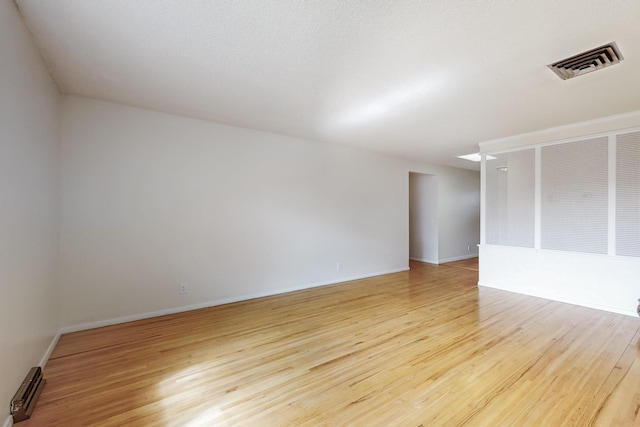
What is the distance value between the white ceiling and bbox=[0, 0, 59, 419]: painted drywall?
26 centimetres

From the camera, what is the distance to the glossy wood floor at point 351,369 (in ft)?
5.57

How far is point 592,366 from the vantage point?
225 centimetres

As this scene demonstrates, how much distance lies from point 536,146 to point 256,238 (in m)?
4.51

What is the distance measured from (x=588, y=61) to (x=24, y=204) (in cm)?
442

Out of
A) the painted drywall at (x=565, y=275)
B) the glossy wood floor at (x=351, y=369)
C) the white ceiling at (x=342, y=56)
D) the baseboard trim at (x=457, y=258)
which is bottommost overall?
the glossy wood floor at (x=351, y=369)

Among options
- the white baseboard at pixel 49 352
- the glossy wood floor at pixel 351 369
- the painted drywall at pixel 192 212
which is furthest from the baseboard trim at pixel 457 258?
the white baseboard at pixel 49 352

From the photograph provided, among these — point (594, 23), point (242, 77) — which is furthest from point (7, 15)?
point (594, 23)

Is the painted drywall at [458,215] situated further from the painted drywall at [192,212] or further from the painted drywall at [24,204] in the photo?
the painted drywall at [24,204]

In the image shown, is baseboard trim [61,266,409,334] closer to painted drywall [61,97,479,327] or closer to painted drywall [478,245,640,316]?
painted drywall [61,97,479,327]

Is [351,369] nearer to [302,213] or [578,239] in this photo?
[302,213]

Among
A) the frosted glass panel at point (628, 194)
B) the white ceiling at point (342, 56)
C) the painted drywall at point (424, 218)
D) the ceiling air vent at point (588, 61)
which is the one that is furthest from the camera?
the painted drywall at point (424, 218)

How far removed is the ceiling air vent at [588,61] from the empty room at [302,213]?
29mm

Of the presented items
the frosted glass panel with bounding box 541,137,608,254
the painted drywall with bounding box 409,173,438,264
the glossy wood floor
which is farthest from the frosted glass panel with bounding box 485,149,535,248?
the painted drywall with bounding box 409,173,438,264

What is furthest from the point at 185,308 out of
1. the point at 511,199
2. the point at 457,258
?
the point at 457,258
